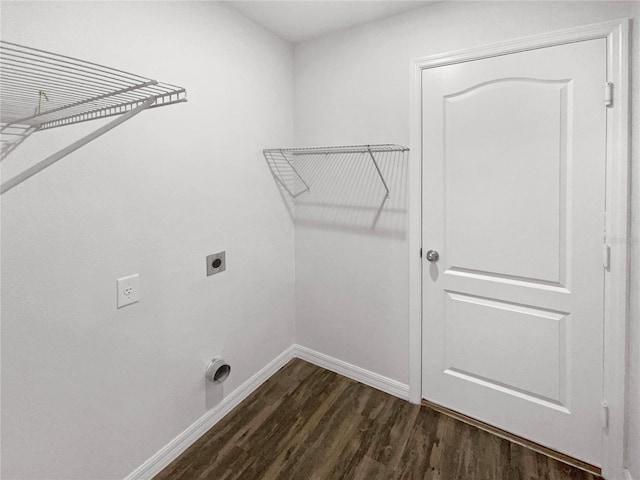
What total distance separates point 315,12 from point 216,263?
5.10 ft

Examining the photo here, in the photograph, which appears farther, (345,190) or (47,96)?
(345,190)

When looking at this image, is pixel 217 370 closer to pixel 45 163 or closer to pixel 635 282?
pixel 45 163

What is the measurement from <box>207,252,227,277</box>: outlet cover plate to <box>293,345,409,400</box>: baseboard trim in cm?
102

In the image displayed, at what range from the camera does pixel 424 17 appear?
1867 millimetres

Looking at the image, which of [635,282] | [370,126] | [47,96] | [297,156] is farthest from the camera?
[297,156]

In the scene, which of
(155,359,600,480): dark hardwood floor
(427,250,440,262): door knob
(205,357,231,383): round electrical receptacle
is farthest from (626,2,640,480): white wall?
(205,357,231,383): round electrical receptacle

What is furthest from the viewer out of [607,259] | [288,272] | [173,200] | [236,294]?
[288,272]

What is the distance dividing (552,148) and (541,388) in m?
1.19

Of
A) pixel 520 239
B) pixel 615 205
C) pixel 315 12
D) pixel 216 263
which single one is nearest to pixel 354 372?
pixel 216 263

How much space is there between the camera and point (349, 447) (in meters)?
1.76

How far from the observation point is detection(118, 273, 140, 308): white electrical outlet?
4.71ft

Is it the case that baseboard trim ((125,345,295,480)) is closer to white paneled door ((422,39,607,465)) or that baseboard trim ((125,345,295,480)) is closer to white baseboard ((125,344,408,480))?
white baseboard ((125,344,408,480))

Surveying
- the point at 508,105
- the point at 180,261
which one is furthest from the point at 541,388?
the point at 180,261

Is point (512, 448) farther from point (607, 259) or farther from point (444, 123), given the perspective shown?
point (444, 123)
